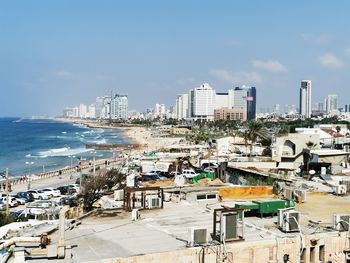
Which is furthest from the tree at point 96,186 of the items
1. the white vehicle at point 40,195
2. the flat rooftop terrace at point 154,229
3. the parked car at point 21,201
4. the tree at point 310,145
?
the tree at point 310,145

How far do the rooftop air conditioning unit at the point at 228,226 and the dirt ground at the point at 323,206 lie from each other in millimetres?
4221

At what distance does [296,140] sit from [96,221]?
28.5 m

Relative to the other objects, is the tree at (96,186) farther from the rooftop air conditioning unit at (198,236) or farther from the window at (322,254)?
the window at (322,254)

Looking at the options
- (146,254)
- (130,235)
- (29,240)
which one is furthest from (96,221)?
(146,254)

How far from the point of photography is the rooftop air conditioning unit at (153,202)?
653 inches

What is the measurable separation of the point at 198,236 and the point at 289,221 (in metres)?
2.97

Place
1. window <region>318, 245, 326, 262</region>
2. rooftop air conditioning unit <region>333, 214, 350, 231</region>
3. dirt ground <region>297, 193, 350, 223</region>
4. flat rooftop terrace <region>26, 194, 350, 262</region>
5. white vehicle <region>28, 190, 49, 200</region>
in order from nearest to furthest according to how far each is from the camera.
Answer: flat rooftop terrace <region>26, 194, 350, 262</region> → window <region>318, 245, 326, 262</region> → rooftop air conditioning unit <region>333, 214, 350, 231</region> → dirt ground <region>297, 193, 350, 223</region> → white vehicle <region>28, 190, 49, 200</region>

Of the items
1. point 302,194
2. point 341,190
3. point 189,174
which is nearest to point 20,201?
point 189,174

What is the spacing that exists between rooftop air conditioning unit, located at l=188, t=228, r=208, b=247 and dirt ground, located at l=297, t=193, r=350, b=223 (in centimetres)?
508

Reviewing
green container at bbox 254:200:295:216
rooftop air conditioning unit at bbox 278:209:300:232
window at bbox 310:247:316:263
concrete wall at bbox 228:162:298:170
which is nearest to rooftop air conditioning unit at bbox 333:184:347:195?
green container at bbox 254:200:295:216

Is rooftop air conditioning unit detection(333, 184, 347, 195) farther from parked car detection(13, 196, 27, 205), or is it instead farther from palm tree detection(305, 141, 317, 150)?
parked car detection(13, 196, 27, 205)

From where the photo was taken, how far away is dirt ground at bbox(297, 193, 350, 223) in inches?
631

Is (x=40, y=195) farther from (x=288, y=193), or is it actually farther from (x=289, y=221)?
(x=289, y=221)

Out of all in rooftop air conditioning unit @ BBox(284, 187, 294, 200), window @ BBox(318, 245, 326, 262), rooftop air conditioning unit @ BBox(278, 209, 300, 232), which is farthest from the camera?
rooftop air conditioning unit @ BBox(284, 187, 294, 200)
